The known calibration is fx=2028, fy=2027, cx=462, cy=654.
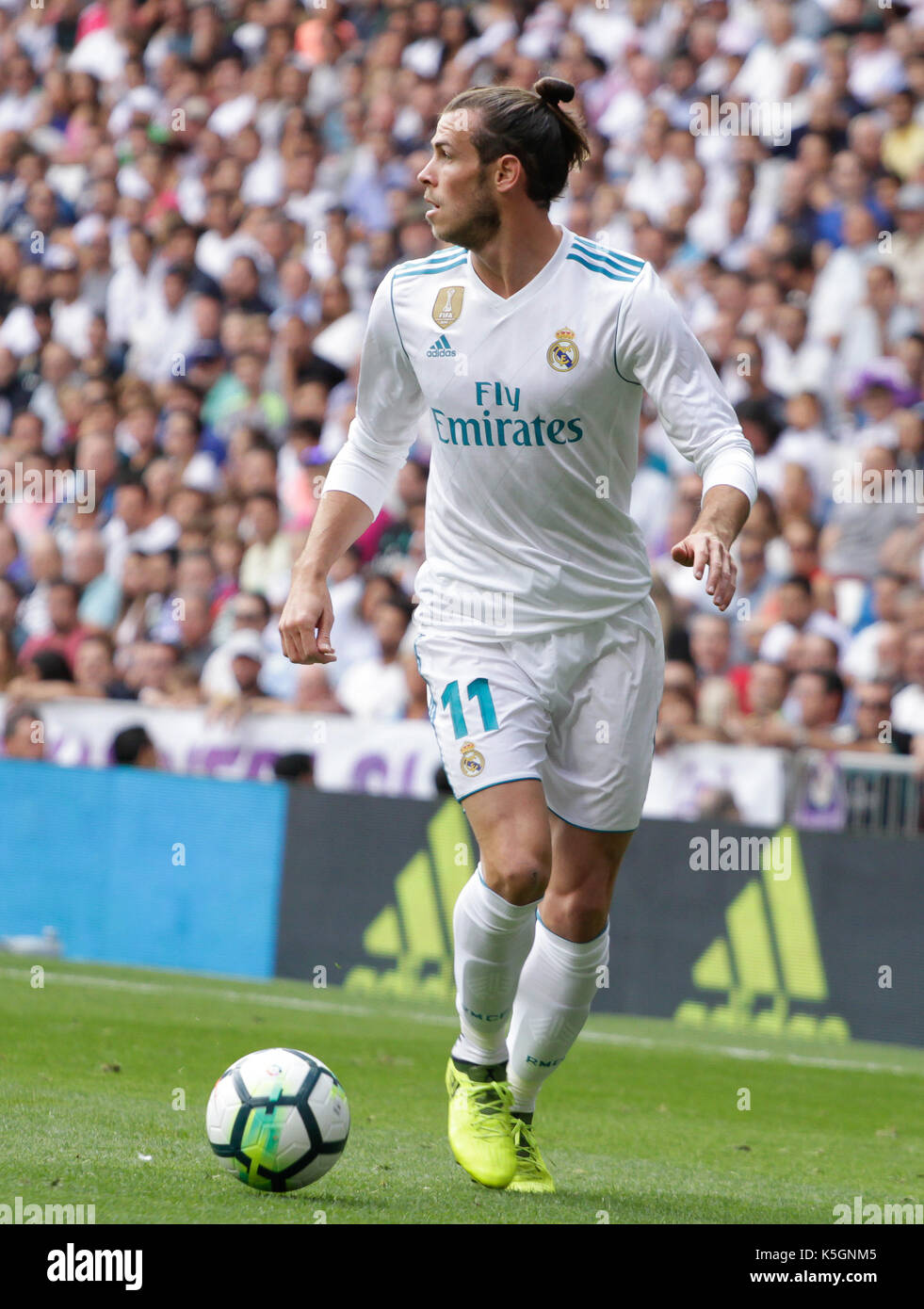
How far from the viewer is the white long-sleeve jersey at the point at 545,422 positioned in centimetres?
523

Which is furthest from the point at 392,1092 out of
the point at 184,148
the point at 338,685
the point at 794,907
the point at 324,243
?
the point at 184,148

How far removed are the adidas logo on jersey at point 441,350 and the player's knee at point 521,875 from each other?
4.41 ft

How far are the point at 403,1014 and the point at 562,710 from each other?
17.5 ft

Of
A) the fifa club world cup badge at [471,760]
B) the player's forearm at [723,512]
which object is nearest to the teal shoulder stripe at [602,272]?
the player's forearm at [723,512]

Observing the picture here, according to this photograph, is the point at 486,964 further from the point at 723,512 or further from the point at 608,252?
the point at 608,252

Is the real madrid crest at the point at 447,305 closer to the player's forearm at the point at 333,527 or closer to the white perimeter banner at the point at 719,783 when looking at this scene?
the player's forearm at the point at 333,527

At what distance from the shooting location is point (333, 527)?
565cm

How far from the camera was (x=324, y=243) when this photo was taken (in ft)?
53.1

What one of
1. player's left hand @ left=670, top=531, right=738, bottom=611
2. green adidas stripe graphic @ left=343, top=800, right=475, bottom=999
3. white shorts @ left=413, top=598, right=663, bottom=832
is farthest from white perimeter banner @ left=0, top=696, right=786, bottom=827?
player's left hand @ left=670, top=531, right=738, bottom=611

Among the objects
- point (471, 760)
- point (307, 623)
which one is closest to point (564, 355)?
point (307, 623)

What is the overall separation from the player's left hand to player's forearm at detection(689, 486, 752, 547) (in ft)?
0.23

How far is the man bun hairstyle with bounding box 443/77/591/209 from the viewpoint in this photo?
531cm
